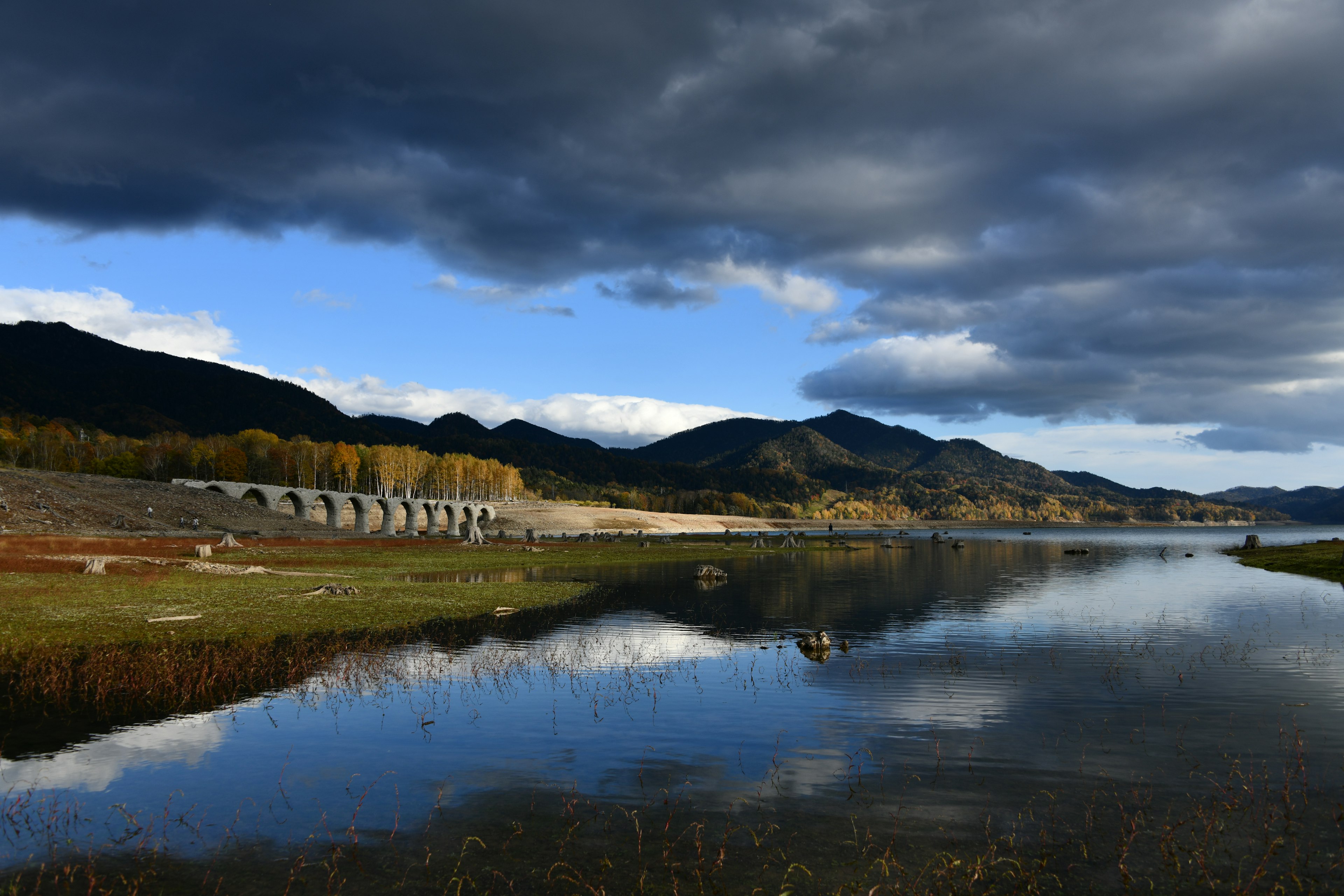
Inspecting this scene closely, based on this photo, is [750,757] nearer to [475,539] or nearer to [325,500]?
[475,539]

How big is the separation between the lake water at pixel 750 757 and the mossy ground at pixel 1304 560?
4670 centimetres

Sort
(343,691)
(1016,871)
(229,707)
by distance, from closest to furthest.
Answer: (1016,871), (229,707), (343,691)

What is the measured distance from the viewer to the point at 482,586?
57281mm

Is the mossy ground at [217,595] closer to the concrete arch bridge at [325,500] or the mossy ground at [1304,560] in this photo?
the concrete arch bridge at [325,500]

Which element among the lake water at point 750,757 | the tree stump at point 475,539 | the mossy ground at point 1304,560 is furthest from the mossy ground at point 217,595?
the mossy ground at point 1304,560

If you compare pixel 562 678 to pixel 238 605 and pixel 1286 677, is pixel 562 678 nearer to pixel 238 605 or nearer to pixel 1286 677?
pixel 238 605

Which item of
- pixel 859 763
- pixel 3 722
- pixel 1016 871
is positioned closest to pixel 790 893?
pixel 1016 871

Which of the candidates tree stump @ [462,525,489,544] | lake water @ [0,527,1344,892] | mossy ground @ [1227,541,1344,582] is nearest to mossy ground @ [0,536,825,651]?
lake water @ [0,527,1344,892]

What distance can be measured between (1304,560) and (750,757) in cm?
9678

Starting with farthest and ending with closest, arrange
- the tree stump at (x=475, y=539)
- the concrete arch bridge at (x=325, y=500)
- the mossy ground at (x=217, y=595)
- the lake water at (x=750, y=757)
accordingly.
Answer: the concrete arch bridge at (x=325, y=500), the tree stump at (x=475, y=539), the mossy ground at (x=217, y=595), the lake water at (x=750, y=757)

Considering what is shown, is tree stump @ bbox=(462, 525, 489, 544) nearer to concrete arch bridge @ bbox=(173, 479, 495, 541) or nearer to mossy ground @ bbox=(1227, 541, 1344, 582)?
concrete arch bridge @ bbox=(173, 479, 495, 541)

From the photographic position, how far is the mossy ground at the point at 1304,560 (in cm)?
7088

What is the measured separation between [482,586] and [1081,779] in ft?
156

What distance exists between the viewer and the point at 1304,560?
83688mm
